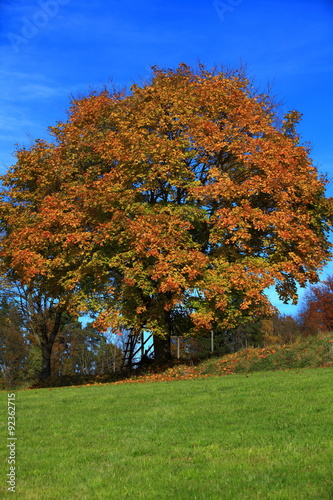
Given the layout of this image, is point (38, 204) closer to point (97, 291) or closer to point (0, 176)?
point (0, 176)

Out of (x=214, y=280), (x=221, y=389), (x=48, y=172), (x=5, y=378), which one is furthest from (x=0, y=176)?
(x=5, y=378)

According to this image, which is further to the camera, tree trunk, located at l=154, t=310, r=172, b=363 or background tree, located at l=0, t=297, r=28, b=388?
background tree, located at l=0, t=297, r=28, b=388

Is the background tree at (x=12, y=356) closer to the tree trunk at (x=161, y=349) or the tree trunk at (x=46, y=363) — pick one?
the tree trunk at (x=46, y=363)

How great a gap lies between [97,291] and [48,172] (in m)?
6.30

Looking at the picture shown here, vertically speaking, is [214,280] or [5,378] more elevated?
[214,280]

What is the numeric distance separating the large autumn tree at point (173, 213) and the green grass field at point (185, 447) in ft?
22.4

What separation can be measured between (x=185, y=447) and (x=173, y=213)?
40.6ft

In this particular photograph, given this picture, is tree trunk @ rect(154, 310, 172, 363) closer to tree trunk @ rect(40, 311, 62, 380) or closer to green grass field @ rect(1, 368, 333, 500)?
tree trunk @ rect(40, 311, 62, 380)

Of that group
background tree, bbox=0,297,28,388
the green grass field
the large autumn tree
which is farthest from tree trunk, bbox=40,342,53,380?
background tree, bbox=0,297,28,388

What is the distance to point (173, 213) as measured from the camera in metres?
18.5

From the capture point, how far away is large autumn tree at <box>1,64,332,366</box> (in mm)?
18266

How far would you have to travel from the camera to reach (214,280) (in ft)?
59.7

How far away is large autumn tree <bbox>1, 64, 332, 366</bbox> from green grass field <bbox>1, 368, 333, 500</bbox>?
6.83m

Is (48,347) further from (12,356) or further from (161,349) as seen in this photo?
(12,356)
